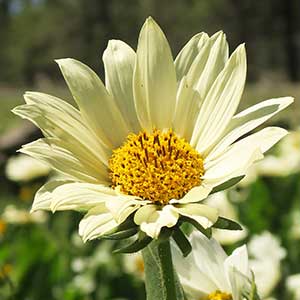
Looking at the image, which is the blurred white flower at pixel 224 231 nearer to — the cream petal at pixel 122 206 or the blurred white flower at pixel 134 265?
the blurred white flower at pixel 134 265

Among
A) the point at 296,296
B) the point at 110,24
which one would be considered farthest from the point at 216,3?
the point at 296,296

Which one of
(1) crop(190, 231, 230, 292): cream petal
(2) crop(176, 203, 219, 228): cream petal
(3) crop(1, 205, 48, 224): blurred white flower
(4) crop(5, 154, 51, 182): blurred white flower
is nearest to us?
(2) crop(176, 203, 219, 228): cream petal

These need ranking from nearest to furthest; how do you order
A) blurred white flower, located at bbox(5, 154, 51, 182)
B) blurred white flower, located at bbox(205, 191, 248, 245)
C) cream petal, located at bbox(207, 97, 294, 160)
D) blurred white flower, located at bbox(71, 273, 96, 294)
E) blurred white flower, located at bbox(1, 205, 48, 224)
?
cream petal, located at bbox(207, 97, 294, 160) → blurred white flower, located at bbox(205, 191, 248, 245) → blurred white flower, located at bbox(71, 273, 96, 294) → blurred white flower, located at bbox(1, 205, 48, 224) → blurred white flower, located at bbox(5, 154, 51, 182)

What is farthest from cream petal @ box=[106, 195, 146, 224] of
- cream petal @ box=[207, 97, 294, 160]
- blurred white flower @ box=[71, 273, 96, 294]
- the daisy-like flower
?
blurred white flower @ box=[71, 273, 96, 294]

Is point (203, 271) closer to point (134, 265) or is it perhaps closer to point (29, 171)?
point (134, 265)

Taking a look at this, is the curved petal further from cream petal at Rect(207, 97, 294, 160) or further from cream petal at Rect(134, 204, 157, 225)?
cream petal at Rect(134, 204, 157, 225)

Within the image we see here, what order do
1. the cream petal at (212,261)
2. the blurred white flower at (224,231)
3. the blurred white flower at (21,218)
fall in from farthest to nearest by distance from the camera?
the blurred white flower at (21,218) → the blurred white flower at (224,231) → the cream petal at (212,261)

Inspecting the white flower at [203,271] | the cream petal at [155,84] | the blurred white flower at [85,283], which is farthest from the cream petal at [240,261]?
the blurred white flower at [85,283]
